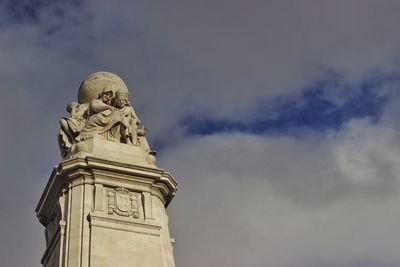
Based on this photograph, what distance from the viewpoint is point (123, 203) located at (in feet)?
73.7

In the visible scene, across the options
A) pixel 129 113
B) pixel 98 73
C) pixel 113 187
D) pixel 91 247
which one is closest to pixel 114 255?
pixel 91 247

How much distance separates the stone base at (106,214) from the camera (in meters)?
21.1

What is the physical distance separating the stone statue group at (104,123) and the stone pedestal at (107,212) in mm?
645

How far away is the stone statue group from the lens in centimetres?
2433

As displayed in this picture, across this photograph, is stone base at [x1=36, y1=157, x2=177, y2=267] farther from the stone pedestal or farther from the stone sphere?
the stone sphere


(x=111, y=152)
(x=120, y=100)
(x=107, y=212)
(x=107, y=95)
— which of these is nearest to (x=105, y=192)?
(x=107, y=212)

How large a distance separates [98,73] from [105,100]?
1465 millimetres

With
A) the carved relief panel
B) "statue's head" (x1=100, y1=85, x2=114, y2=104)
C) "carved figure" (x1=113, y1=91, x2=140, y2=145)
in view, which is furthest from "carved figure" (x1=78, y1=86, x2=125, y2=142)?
the carved relief panel

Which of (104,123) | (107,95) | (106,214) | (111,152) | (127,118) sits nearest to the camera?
(106,214)

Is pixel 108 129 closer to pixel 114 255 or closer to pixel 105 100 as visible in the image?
pixel 105 100

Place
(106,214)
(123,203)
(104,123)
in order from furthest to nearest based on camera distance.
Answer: (104,123)
(123,203)
(106,214)

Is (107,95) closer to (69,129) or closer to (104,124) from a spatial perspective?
(104,124)

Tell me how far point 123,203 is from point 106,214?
2.50 feet

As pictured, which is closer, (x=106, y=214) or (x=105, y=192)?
(x=106, y=214)
